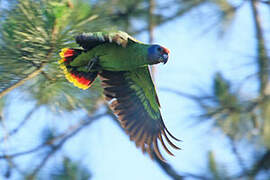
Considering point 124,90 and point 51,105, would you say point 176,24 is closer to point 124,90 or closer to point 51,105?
point 124,90

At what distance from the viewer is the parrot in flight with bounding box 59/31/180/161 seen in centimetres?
221

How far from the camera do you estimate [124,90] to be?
258 centimetres

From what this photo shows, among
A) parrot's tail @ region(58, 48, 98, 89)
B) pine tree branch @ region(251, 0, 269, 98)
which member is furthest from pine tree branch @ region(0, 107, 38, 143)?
pine tree branch @ region(251, 0, 269, 98)

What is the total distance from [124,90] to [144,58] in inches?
16.5

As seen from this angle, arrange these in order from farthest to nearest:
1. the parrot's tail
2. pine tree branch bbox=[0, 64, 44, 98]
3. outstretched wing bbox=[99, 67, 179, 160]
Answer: outstretched wing bbox=[99, 67, 179, 160] → the parrot's tail → pine tree branch bbox=[0, 64, 44, 98]

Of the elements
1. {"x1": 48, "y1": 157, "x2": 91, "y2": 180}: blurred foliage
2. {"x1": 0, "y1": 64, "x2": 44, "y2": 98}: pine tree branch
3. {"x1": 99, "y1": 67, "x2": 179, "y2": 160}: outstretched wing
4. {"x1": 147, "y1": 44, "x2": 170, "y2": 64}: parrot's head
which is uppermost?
{"x1": 0, "y1": 64, "x2": 44, "y2": 98}: pine tree branch

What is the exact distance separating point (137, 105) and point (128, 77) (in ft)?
0.60

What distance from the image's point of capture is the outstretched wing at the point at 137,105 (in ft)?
7.93

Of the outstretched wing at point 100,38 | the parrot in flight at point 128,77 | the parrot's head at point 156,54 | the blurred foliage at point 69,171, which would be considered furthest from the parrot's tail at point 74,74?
the blurred foliage at point 69,171

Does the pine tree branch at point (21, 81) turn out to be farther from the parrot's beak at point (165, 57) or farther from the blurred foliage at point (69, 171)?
the blurred foliage at point (69, 171)

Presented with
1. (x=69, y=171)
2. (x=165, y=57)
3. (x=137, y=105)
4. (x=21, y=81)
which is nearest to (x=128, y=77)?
(x=137, y=105)

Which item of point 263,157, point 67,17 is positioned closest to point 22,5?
point 67,17

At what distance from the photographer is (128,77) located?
100 inches

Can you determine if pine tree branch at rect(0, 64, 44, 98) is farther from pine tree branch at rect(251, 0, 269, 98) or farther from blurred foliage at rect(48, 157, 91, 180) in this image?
pine tree branch at rect(251, 0, 269, 98)
